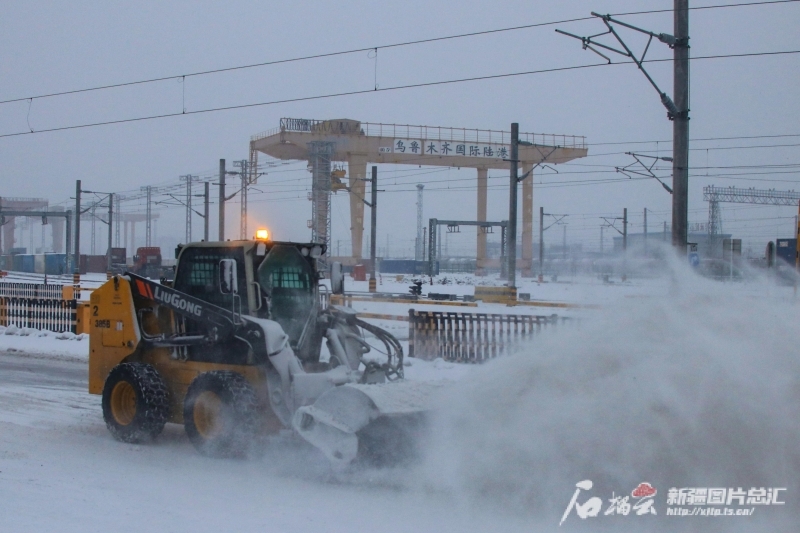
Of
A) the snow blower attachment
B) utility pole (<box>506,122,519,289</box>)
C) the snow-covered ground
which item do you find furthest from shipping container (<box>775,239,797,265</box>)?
the snow blower attachment

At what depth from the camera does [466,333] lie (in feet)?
50.0

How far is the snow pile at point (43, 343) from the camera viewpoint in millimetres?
17359

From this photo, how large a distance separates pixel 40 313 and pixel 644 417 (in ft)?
63.7

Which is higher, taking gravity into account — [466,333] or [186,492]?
[466,333]

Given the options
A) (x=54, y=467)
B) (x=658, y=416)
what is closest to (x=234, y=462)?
(x=54, y=467)

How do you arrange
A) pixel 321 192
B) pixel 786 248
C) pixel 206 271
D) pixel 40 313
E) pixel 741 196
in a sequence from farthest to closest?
pixel 741 196
pixel 321 192
pixel 786 248
pixel 40 313
pixel 206 271

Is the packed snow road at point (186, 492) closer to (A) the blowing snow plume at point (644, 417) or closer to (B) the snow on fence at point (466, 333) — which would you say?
(A) the blowing snow plume at point (644, 417)

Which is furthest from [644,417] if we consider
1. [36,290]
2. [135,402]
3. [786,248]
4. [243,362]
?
[786,248]

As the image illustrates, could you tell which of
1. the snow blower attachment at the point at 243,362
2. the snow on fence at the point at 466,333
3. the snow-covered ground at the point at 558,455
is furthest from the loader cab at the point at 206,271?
the snow on fence at the point at 466,333

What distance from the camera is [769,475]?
5.29m

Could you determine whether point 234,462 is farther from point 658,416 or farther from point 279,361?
point 658,416

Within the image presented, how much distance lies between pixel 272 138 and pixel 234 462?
4302 centimetres

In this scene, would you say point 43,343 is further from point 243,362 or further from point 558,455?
point 558,455

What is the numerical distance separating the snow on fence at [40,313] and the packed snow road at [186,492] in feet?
39.4
